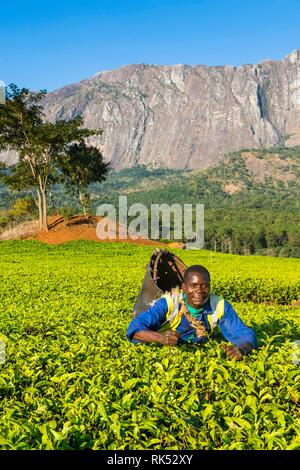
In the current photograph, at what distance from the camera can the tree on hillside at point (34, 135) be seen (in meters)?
→ 42.2

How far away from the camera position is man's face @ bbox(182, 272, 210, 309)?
241 inches

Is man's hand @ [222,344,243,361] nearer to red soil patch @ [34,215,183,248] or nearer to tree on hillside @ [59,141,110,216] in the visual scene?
red soil patch @ [34,215,183,248]

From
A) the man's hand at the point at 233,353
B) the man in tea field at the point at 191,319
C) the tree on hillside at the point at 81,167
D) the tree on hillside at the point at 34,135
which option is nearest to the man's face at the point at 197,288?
the man in tea field at the point at 191,319

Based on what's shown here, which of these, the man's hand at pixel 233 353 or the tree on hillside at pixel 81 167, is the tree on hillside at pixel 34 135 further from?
the man's hand at pixel 233 353

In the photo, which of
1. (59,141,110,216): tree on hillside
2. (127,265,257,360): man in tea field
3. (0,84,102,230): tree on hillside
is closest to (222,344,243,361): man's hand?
(127,265,257,360): man in tea field

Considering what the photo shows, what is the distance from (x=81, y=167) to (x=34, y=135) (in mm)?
8647

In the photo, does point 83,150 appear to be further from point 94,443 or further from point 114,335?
point 94,443

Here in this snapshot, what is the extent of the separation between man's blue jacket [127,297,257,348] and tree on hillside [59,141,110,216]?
42.2 m

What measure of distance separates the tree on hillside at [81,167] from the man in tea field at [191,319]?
1662 inches

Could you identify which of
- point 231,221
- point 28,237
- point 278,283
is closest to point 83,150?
point 28,237

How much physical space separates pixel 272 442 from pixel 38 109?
4384 cm

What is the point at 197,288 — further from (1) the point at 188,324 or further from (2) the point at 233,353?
(2) the point at 233,353

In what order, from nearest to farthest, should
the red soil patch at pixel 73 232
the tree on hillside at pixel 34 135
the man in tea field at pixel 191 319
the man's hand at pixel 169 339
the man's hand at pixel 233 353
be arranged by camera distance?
the man's hand at pixel 233 353
the man's hand at pixel 169 339
the man in tea field at pixel 191 319
the tree on hillside at pixel 34 135
the red soil patch at pixel 73 232

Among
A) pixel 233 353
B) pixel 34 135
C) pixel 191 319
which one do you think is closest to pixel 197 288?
pixel 191 319
